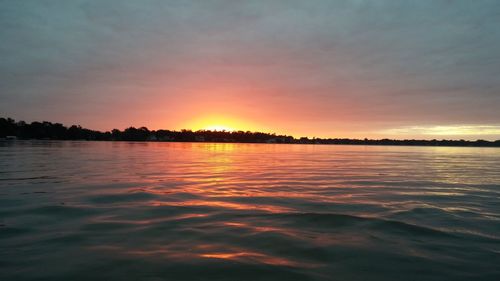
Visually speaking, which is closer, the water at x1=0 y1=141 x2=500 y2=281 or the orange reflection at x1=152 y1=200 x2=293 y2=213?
the water at x1=0 y1=141 x2=500 y2=281

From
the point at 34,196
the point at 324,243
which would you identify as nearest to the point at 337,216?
the point at 324,243

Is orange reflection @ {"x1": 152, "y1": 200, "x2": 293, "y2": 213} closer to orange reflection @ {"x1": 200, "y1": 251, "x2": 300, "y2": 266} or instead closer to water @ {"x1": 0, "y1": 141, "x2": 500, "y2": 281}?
water @ {"x1": 0, "y1": 141, "x2": 500, "y2": 281}

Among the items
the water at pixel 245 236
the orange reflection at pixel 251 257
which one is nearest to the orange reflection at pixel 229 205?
the water at pixel 245 236

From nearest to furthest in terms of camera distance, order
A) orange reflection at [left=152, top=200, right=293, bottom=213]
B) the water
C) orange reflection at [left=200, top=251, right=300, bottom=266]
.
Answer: the water
orange reflection at [left=200, top=251, right=300, bottom=266]
orange reflection at [left=152, top=200, right=293, bottom=213]

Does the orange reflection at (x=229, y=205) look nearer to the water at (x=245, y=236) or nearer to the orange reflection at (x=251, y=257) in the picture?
the water at (x=245, y=236)

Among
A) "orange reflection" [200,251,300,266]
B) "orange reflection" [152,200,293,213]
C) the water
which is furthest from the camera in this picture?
"orange reflection" [152,200,293,213]

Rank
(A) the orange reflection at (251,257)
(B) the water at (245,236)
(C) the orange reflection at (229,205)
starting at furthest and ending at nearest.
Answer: (C) the orange reflection at (229,205), (A) the orange reflection at (251,257), (B) the water at (245,236)

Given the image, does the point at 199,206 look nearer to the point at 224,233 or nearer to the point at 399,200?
the point at 224,233

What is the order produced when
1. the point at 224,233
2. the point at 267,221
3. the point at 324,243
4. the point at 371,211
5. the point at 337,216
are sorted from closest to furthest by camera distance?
the point at 324,243 < the point at 224,233 < the point at 267,221 < the point at 337,216 < the point at 371,211

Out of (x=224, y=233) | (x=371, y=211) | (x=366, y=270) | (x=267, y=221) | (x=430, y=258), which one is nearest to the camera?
(x=366, y=270)

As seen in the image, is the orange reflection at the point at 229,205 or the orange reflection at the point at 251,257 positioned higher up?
the orange reflection at the point at 229,205

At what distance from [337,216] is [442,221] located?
3007 millimetres

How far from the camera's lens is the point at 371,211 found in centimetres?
1122

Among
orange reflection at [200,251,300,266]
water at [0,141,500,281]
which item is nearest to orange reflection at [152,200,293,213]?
water at [0,141,500,281]
